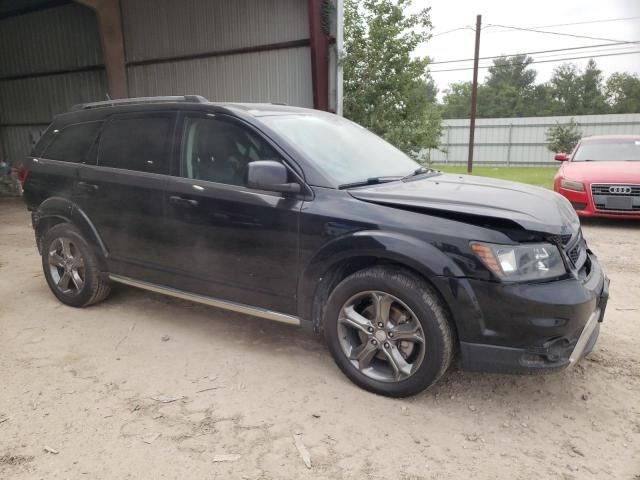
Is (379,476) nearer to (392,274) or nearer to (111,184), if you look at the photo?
(392,274)

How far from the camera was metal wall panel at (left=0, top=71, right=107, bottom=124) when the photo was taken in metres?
14.1

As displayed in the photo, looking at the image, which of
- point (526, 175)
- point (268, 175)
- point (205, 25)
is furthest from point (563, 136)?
point (268, 175)

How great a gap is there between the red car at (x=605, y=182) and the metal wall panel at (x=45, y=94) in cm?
1225

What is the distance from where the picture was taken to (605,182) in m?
7.33

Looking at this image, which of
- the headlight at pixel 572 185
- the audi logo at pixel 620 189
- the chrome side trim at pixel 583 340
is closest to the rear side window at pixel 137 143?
the chrome side trim at pixel 583 340

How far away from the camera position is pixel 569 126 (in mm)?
26016

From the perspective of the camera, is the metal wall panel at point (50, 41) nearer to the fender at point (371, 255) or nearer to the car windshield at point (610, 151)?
the car windshield at point (610, 151)

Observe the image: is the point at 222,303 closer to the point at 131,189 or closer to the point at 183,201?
the point at 183,201

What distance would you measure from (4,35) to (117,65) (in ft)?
22.0

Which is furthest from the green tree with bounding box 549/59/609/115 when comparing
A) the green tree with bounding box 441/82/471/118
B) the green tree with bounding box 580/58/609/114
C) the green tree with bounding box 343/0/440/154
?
the green tree with bounding box 343/0/440/154

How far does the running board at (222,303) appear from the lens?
125 inches

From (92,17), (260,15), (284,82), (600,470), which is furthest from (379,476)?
(92,17)

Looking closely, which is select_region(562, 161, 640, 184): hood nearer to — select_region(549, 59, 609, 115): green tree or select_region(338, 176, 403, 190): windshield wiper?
select_region(338, 176, 403, 190): windshield wiper

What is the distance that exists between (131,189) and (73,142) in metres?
0.98
